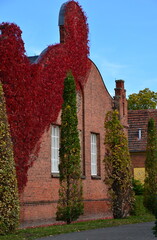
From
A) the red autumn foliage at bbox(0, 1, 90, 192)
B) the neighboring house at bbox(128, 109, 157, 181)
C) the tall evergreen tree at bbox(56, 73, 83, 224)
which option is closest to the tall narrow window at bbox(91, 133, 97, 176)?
the red autumn foliage at bbox(0, 1, 90, 192)

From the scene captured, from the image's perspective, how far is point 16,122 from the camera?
1955cm

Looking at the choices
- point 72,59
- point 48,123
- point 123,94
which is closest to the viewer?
point 48,123

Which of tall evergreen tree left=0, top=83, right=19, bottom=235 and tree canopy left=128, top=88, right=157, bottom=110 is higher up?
tree canopy left=128, top=88, right=157, bottom=110

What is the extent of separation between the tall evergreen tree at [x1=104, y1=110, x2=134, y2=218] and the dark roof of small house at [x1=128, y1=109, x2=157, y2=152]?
1676cm

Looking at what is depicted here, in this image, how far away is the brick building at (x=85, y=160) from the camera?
68.9 feet

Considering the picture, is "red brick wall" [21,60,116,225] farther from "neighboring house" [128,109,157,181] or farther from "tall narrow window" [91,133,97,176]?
"neighboring house" [128,109,157,181]

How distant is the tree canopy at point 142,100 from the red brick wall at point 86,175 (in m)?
31.9

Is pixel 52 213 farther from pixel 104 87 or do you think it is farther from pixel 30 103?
pixel 104 87

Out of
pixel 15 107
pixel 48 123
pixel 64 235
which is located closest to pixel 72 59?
pixel 48 123

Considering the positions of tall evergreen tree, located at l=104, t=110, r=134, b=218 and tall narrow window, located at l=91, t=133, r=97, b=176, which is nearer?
tall evergreen tree, located at l=104, t=110, r=134, b=218

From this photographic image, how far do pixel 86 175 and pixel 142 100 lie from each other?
36.7 metres

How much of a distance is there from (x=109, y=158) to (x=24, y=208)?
4.84 metres

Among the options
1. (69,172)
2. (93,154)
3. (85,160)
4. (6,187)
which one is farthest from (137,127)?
(6,187)

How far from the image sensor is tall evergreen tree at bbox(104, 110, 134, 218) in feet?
73.3
